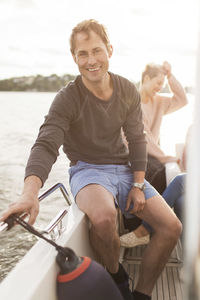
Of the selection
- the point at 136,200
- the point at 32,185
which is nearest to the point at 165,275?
the point at 136,200

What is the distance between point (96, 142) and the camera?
1.55 meters

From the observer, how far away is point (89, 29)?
1.49 metres

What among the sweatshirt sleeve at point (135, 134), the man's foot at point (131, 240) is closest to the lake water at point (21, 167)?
the sweatshirt sleeve at point (135, 134)

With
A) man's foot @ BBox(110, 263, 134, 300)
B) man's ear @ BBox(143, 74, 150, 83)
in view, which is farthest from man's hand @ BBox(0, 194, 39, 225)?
man's ear @ BBox(143, 74, 150, 83)

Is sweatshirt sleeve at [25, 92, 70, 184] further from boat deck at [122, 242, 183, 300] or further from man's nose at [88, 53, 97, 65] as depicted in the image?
boat deck at [122, 242, 183, 300]

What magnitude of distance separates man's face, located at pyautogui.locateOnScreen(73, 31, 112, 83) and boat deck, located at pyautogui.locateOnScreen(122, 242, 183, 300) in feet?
3.31

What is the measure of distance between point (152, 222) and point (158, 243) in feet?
0.33

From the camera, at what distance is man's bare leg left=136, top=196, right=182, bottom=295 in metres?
1.36

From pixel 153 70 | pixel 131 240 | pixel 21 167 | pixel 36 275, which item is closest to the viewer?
pixel 36 275

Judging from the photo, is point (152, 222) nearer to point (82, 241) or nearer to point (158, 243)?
point (158, 243)

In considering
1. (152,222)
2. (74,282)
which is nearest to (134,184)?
(152,222)

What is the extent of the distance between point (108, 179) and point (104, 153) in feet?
0.47

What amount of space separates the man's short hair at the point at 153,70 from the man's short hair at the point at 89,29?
2.84 feet

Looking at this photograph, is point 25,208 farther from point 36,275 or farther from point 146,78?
point 146,78
